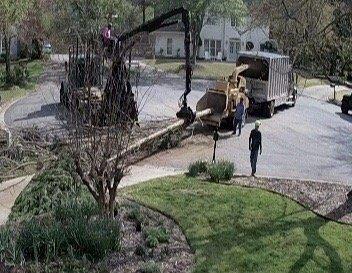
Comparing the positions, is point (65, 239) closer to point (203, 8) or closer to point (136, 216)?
point (136, 216)

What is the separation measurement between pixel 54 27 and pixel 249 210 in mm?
33786

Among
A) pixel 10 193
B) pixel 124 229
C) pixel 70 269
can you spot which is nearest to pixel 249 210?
pixel 124 229

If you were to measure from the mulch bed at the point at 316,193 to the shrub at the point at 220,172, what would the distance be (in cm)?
24

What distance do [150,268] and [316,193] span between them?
22.6 feet

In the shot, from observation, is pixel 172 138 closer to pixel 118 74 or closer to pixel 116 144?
pixel 118 74

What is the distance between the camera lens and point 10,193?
15609mm

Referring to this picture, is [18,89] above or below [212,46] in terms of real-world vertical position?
below

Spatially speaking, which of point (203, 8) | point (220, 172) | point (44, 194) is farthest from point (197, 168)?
point (203, 8)

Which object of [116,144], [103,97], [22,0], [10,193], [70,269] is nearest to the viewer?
[70,269]

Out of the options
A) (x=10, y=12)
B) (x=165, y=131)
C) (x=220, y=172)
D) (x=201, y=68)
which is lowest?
(x=220, y=172)

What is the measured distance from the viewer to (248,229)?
12.9m

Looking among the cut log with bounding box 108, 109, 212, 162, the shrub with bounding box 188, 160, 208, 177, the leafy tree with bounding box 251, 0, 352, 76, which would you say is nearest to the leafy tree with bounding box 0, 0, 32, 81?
the cut log with bounding box 108, 109, 212, 162

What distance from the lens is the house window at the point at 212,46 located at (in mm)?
59487

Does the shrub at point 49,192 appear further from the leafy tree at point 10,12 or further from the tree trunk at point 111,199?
the leafy tree at point 10,12
